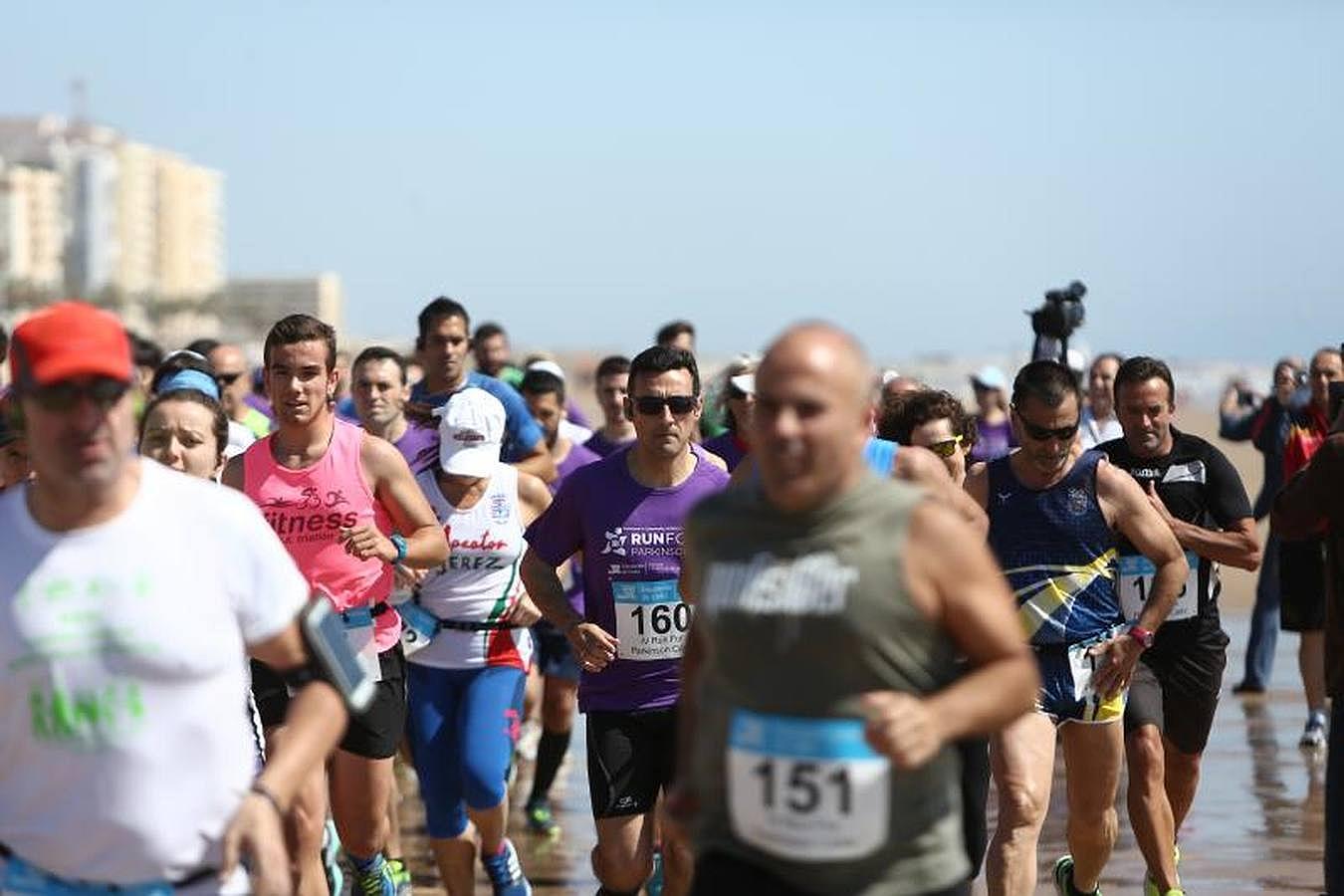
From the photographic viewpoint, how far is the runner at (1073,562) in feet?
26.2

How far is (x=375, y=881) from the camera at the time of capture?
8.23m

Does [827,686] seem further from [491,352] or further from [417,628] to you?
[491,352]

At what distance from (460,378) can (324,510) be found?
3.34m

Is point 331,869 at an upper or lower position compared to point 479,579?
lower

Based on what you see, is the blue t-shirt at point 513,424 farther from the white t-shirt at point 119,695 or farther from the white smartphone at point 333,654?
the white t-shirt at point 119,695

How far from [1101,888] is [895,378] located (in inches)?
88.3

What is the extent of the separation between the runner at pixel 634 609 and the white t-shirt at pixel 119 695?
3330mm

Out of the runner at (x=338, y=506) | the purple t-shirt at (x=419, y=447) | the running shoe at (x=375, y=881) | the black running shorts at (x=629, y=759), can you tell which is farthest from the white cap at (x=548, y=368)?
the black running shorts at (x=629, y=759)

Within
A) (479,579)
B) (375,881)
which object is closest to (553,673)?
(479,579)

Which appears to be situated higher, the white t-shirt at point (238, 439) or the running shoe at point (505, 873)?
the white t-shirt at point (238, 439)

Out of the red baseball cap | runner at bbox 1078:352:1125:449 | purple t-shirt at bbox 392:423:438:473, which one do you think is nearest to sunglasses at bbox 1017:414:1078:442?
purple t-shirt at bbox 392:423:438:473

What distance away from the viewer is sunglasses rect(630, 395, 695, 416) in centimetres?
767

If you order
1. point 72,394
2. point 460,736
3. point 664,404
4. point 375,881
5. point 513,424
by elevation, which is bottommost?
point 375,881

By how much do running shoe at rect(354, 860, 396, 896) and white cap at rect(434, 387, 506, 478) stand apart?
1.63 meters
